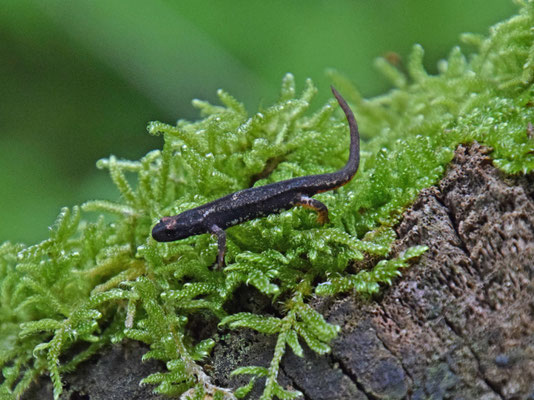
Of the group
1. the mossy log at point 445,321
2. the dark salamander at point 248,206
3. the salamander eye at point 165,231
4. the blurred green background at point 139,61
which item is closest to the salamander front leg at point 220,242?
the dark salamander at point 248,206

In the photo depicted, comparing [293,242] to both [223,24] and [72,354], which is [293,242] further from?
[223,24]

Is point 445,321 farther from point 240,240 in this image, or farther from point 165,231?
point 165,231

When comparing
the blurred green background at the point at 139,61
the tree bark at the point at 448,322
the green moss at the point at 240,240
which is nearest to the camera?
the tree bark at the point at 448,322

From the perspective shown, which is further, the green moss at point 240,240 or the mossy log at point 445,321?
the green moss at point 240,240

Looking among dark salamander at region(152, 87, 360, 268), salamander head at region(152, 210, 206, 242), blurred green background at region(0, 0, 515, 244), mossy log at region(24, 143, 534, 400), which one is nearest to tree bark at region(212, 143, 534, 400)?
mossy log at region(24, 143, 534, 400)

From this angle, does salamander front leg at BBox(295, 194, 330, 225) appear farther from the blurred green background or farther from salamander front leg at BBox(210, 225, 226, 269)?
the blurred green background

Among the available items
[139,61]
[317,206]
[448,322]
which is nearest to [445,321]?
[448,322]

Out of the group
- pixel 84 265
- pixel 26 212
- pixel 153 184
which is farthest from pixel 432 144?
pixel 26 212

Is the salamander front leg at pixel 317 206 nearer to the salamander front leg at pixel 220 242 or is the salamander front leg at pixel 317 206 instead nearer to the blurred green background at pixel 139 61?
the salamander front leg at pixel 220 242
